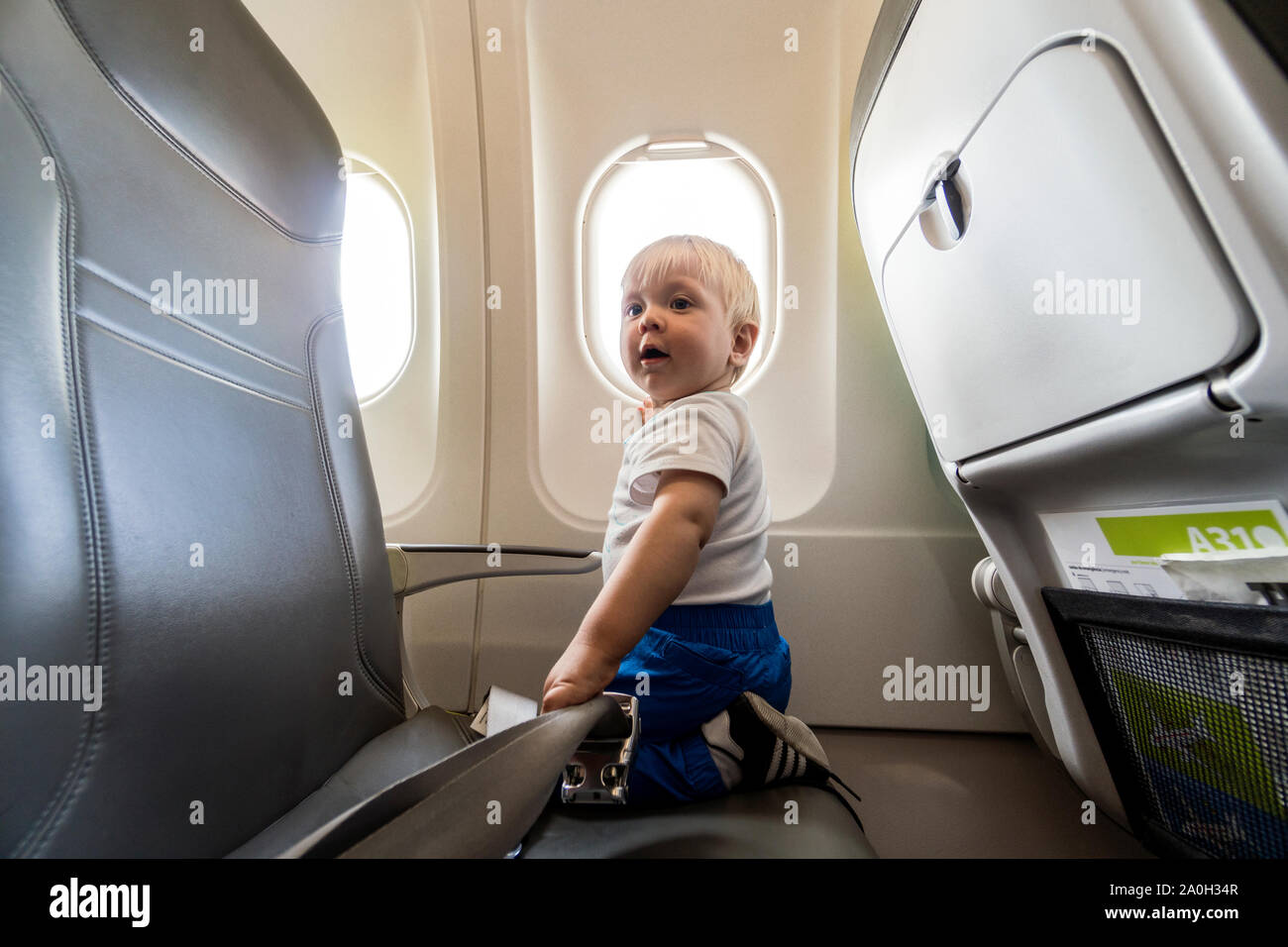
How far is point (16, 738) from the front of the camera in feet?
1.45

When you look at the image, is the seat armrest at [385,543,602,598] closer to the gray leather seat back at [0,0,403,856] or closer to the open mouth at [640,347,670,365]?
the gray leather seat back at [0,0,403,856]

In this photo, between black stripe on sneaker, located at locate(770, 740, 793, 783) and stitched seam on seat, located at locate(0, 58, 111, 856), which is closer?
stitched seam on seat, located at locate(0, 58, 111, 856)

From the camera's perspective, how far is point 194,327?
2.21 feet

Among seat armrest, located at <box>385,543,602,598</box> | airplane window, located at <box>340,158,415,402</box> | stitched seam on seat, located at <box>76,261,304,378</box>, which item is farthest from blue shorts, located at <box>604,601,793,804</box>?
airplane window, located at <box>340,158,415,402</box>

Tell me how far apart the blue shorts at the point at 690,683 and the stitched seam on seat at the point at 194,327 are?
0.58 m

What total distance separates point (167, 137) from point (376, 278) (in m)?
1.17

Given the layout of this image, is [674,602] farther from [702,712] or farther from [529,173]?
[529,173]

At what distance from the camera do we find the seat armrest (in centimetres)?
110

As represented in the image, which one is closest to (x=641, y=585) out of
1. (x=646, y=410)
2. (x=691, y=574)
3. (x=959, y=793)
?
(x=691, y=574)

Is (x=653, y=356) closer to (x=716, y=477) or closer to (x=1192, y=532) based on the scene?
(x=716, y=477)

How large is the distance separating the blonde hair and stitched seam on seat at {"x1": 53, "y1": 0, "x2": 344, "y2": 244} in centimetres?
51

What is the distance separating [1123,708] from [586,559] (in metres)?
0.84

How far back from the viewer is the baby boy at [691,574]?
2.61 feet
